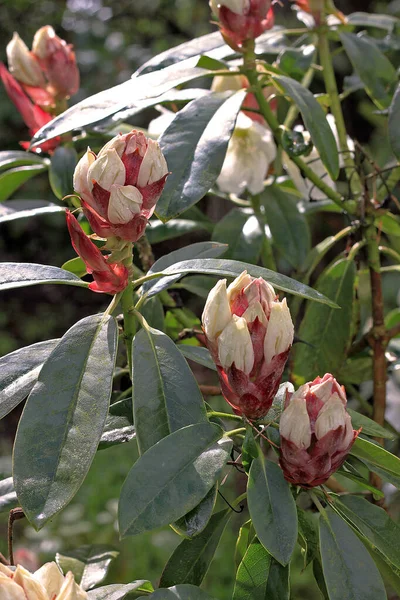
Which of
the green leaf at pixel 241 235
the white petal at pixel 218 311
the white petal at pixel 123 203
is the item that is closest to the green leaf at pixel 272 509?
the white petal at pixel 218 311

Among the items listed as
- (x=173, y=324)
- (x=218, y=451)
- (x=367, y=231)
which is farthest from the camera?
(x=173, y=324)

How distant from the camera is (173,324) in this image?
1083 millimetres

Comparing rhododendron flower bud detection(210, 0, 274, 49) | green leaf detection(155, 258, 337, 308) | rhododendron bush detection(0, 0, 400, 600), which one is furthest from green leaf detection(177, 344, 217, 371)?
rhododendron flower bud detection(210, 0, 274, 49)

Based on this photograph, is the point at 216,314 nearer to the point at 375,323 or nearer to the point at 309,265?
the point at 375,323

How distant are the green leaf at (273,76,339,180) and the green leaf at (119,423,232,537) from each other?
0.38 meters

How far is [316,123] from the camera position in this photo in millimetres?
849

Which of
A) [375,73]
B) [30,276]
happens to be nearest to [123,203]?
[30,276]

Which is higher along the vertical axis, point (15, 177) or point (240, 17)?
point (240, 17)

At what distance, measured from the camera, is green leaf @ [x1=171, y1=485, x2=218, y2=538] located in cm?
56

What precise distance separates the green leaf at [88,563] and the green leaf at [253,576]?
0.25 meters

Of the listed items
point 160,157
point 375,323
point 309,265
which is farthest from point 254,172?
point 160,157

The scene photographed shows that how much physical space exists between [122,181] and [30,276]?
0.41 feet

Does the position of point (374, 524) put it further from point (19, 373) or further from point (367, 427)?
point (19, 373)

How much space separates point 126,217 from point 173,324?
492 mm
